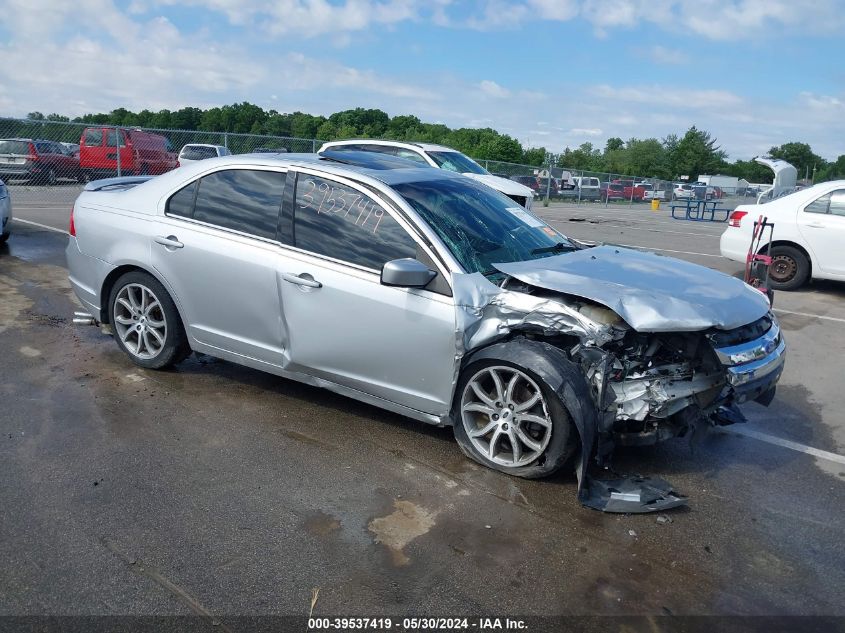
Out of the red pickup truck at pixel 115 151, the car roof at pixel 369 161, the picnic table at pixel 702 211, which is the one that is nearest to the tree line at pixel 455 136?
the picnic table at pixel 702 211

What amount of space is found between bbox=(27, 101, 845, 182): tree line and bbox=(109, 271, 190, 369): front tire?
45464 millimetres

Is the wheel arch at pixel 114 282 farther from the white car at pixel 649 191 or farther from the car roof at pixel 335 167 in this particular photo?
the white car at pixel 649 191

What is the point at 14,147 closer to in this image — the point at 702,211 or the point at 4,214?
the point at 4,214

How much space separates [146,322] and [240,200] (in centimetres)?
125

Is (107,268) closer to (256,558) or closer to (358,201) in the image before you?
(358,201)

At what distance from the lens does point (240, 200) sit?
4.82 m

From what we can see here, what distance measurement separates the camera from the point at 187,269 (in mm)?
4875

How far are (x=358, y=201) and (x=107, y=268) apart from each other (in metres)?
2.20

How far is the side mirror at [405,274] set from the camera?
3.89 meters

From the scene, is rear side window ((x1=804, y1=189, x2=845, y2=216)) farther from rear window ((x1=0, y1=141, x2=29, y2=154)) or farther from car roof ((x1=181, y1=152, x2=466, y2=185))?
rear window ((x1=0, y1=141, x2=29, y2=154))

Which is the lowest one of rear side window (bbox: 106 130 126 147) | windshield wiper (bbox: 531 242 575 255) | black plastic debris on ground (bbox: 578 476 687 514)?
black plastic debris on ground (bbox: 578 476 687 514)

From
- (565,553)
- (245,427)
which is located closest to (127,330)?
(245,427)

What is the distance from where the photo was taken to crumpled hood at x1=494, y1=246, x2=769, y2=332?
369 cm

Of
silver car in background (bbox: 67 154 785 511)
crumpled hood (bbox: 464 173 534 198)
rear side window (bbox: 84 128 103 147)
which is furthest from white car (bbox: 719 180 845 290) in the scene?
rear side window (bbox: 84 128 103 147)
